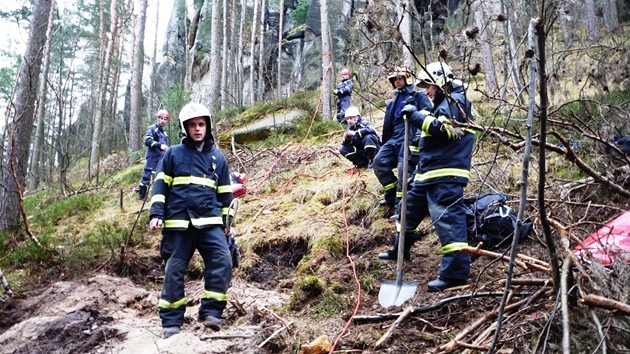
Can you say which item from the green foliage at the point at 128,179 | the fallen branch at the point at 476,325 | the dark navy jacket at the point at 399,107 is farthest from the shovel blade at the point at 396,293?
the green foliage at the point at 128,179

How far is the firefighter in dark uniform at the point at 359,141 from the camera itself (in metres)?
8.29

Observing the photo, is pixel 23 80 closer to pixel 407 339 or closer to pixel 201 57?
pixel 407 339

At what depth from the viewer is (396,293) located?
4332mm

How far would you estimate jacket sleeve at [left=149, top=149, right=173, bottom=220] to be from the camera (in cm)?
434

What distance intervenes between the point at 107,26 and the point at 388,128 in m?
25.2

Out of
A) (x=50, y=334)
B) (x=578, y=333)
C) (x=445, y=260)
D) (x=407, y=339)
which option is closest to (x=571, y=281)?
(x=578, y=333)

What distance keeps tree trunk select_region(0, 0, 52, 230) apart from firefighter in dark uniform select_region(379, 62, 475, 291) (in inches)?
272

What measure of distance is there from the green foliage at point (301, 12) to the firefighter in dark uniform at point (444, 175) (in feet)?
105

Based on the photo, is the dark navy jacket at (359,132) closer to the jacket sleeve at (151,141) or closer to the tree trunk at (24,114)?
the jacket sleeve at (151,141)

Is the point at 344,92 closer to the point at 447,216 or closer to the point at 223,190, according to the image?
the point at 223,190

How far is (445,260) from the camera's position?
4.26 meters

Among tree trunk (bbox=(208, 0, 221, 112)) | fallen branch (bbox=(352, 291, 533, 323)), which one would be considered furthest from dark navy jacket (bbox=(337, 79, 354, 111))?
fallen branch (bbox=(352, 291, 533, 323))

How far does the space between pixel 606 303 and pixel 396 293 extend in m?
2.20

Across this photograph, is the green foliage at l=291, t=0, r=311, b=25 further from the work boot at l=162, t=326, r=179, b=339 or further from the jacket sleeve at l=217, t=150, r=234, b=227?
the work boot at l=162, t=326, r=179, b=339
